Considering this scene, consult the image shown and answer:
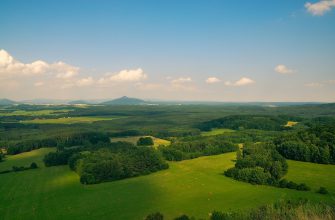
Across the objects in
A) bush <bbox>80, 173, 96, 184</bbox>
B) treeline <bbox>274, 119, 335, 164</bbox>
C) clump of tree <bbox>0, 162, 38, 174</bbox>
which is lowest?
clump of tree <bbox>0, 162, 38, 174</bbox>

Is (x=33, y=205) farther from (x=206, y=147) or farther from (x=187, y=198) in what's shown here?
(x=206, y=147)

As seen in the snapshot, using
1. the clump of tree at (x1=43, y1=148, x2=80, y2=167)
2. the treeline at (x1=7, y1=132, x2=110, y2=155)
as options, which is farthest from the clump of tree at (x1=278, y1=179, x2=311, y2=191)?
the treeline at (x1=7, y1=132, x2=110, y2=155)

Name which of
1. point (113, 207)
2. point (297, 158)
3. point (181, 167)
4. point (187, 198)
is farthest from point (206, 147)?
point (113, 207)

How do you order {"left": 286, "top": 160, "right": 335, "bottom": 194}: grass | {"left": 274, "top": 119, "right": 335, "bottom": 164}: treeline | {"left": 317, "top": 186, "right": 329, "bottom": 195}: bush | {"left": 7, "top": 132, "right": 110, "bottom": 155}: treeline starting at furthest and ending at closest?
{"left": 7, "top": 132, "right": 110, "bottom": 155}: treeline < {"left": 274, "top": 119, "right": 335, "bottom": 164}: treeline < {"left": 286, "top": 160, "right": 335, "bottom": 194}: grass < {"left": 317, "top": 186, "right": 329, "bottom": 195}: bush

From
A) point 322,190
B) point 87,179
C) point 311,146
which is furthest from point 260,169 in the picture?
point 87,179

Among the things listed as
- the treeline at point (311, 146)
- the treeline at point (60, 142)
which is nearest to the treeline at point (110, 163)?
the treeline at point (60, 142)

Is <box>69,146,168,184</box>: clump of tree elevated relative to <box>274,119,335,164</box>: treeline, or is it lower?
lower

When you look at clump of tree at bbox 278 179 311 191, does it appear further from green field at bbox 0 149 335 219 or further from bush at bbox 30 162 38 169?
bush at bbox 30 162 38 169

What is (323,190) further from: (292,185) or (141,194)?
(141,194)
